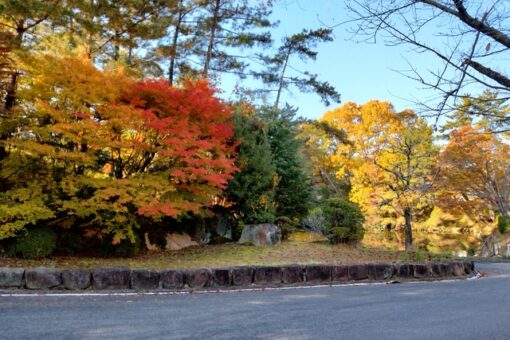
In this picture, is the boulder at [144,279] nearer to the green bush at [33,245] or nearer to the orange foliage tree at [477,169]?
the green bush at [33,245]

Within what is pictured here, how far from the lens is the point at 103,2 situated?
44.9 ft

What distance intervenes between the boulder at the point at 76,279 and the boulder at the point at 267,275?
125 inches

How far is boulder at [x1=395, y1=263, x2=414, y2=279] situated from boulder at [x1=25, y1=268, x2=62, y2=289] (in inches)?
293

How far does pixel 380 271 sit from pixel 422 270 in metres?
1.35

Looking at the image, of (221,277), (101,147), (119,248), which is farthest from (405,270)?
(101,147)

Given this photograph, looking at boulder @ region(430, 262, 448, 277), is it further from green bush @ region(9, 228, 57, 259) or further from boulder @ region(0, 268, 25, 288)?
green bush @ region(9, 228, 57, 259)

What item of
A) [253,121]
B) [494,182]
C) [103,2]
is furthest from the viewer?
[494,182]

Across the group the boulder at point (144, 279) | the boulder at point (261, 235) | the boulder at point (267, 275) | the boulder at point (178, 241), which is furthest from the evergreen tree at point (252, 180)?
the boulder at point (144, 279)

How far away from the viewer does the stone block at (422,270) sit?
10234mm

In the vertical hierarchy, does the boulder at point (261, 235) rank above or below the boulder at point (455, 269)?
above

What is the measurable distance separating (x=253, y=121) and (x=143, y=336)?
1080 cm

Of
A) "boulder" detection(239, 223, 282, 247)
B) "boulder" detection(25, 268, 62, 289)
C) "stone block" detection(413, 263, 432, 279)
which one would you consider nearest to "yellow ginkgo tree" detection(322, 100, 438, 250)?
"stone block" detection(413, 263, 432, 279)

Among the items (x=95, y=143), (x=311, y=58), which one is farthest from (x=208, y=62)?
(x=95, y=143)

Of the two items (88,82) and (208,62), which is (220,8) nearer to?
(208,62)
